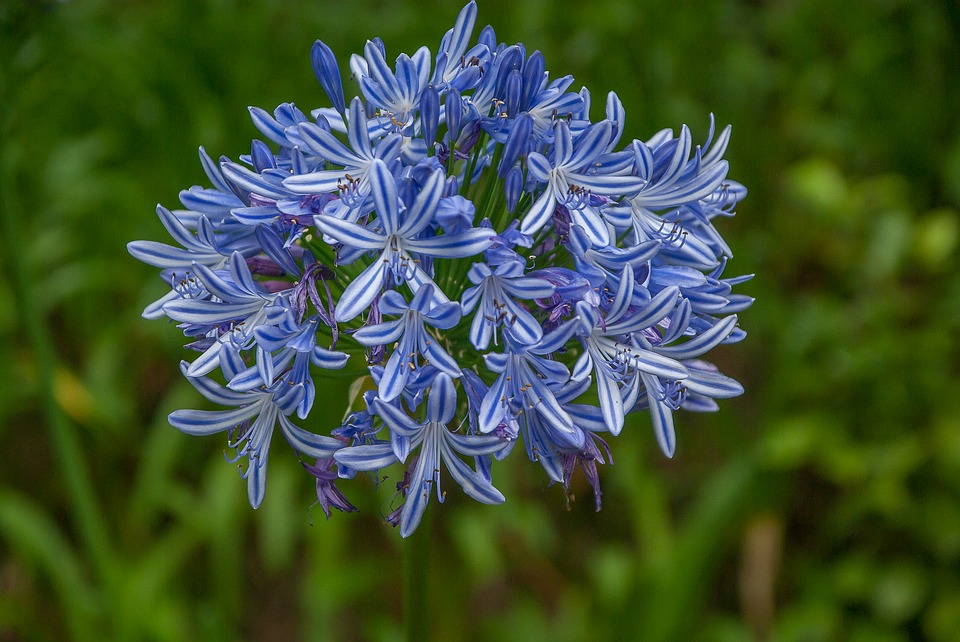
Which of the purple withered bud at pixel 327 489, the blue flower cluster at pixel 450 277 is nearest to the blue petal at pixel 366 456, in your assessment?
the blue flower cluster at pixel 450 277

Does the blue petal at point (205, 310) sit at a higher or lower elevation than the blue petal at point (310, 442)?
higher

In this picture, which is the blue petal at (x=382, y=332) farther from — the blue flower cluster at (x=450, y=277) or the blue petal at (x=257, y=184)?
the blue petal at (x=257, y=184)

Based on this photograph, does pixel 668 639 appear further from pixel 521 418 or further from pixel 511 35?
pixel 511 35

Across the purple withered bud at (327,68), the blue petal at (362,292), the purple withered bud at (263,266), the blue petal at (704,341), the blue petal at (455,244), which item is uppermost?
the purple withered bud at (327,68)

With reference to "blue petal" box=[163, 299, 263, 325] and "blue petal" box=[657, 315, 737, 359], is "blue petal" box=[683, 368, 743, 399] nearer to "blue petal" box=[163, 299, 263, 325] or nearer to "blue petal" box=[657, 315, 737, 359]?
"blue petal" box=[657, 315, 737, 359]

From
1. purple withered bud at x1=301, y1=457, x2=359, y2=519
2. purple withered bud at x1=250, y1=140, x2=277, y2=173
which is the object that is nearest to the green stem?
purple withered bud at x1=301, y1=457, x2=359, y2=519

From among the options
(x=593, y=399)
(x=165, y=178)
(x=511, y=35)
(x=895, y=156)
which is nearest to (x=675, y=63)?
(x=511, y=35)

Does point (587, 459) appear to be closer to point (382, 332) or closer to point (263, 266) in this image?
point (382, 332)

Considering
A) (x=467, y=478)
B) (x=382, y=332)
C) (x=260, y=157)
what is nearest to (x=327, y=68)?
(x=260, y=157)
